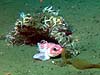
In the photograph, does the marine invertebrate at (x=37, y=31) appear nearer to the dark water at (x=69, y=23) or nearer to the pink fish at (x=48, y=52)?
the dark water at (x=69, y=23)

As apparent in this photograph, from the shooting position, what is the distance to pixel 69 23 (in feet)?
24.4

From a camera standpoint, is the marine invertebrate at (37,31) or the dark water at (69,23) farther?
the marine invertebrate at (37,31)

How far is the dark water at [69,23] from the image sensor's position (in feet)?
15.8

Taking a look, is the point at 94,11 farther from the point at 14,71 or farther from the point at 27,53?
the point at 14,71

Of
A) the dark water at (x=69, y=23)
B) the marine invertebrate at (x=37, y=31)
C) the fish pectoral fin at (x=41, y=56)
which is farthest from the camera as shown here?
the marine invertebrate at (x=37, y=31)

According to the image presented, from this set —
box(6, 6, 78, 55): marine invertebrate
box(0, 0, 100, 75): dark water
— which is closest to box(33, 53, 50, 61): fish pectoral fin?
box(0, 0, 100, 75): dark water

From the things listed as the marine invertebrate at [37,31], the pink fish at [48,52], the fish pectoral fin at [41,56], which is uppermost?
the marine invertebrate at [37,31]

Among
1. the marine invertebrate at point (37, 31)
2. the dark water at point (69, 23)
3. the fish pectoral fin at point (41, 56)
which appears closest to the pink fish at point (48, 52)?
the fish pectoral fin at point (41, 56)

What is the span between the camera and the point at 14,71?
478 cm

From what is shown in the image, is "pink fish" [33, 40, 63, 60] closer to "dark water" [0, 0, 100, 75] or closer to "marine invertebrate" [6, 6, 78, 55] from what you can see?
"dark water" [0, 0, 100, 75]

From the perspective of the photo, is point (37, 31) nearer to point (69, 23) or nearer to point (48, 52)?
point (48, 52)

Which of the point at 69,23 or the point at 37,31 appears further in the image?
the point at 69,23

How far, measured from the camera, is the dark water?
4.83 m

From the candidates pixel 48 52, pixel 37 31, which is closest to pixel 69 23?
pixel 37 31
